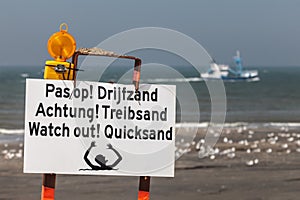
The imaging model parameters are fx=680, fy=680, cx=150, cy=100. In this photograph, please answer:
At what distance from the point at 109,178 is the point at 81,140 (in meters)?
7.09

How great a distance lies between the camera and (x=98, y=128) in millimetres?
4492

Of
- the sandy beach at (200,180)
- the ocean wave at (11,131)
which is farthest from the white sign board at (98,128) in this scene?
the ocean wave at (11,131)

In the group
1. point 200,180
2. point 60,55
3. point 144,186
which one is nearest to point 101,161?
point 144,186

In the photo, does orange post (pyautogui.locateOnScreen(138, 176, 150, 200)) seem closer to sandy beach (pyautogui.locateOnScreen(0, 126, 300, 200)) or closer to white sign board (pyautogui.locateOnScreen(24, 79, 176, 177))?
white sign board (pyautogui.locateOnScreen(24, 79, 176, 177))

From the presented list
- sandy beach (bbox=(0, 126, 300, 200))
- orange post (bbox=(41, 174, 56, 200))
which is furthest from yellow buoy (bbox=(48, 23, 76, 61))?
sandy beach (bbox=(0, 126, 300, 200))

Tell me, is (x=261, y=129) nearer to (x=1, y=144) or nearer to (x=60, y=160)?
(x=1, y=144)

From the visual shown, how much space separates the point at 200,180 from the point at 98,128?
7.30 meters

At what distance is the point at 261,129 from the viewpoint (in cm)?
2177

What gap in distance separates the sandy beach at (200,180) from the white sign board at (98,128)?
18.4ft

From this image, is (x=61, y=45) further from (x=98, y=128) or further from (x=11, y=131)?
(x=11, y=131)

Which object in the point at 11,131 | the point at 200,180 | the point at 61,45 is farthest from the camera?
the point at 11,131

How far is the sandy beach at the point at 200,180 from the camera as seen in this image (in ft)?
34.1

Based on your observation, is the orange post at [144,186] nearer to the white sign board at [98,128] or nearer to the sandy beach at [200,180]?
the white sign board at [98,128]

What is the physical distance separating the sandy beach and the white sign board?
5.60m
